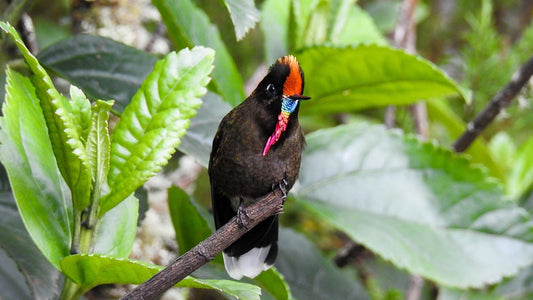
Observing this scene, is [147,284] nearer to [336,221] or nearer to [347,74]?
[336,221]

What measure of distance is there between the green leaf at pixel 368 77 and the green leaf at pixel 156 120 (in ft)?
2.08

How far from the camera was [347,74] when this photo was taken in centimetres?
184

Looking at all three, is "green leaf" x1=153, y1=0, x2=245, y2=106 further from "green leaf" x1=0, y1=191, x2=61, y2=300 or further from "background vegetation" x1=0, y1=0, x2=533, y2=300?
"green leaf" x1=0, y1=191, x2=61, y2=300

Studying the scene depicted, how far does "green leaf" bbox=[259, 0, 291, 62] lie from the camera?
6.87 ft

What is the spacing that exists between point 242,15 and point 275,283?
0.52 metres

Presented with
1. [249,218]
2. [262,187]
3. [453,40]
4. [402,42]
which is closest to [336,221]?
[262,187]

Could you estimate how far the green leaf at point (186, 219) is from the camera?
4.98ft

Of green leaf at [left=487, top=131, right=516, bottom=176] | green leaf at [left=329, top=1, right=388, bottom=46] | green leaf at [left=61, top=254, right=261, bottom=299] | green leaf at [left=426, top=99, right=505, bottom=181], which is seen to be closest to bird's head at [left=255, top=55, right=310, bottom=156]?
green leaf at [left=61, top=254, right=261, bottom=299]

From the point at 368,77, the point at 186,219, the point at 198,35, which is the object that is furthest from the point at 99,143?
the point at 368,77

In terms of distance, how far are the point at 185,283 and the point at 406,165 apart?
106 cm

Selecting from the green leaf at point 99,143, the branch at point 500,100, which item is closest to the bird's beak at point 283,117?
the green leaf at point 99,143

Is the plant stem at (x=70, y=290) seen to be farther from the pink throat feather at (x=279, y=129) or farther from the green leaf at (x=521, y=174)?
the green leaf at (x=521, y=174)

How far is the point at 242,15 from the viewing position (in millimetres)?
1282

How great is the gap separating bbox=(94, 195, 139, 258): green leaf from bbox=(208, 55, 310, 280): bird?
0.66 feet
